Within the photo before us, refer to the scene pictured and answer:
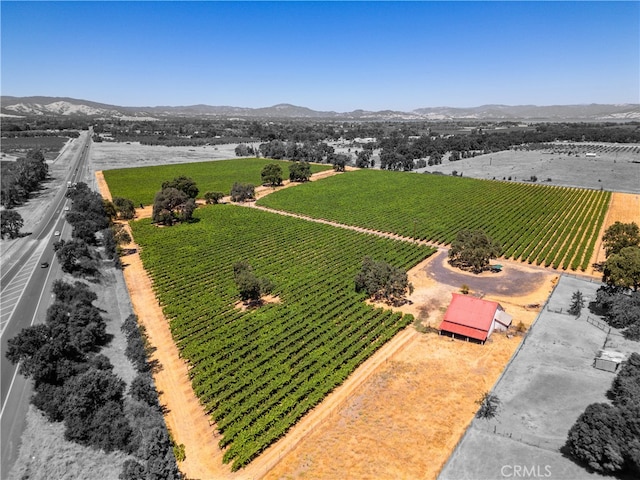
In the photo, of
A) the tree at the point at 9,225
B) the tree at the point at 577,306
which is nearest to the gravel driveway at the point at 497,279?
the tree at the point at 577,306

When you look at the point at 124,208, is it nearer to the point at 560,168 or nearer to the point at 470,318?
the point at 470,318

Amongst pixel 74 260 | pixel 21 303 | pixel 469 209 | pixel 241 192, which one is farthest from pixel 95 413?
pixel 469 209

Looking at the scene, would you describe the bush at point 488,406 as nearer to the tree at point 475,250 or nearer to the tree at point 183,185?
the tree at point 475,250

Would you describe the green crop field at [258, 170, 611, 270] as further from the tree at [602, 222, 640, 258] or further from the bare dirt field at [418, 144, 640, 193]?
the bare dirt field at [418, 144, 640, 193]

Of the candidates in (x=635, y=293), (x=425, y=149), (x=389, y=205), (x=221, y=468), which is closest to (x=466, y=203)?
(x=389, y=205)

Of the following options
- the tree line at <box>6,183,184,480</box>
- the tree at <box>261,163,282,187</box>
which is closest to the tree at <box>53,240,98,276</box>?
the tree line at <box>6,183,184,480</box>
